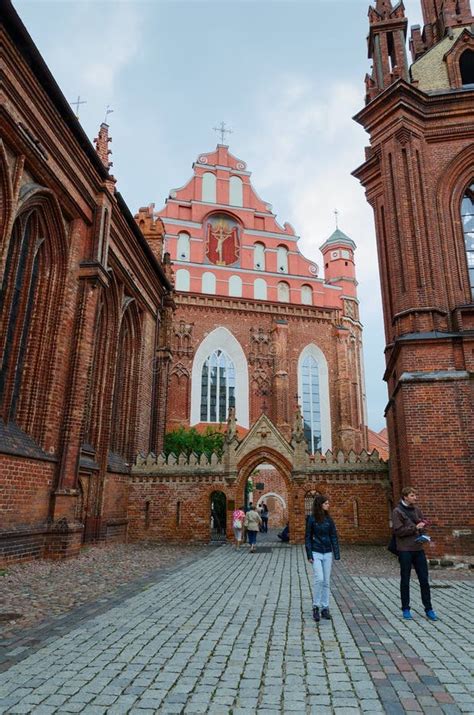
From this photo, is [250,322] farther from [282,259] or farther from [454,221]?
[454,221]

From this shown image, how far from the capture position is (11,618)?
5848 millimetres

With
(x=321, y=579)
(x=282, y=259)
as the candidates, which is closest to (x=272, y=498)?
(x=282, y=259)

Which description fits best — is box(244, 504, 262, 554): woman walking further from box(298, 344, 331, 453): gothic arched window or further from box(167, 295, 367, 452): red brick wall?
box(298, 344, 331, 453): gothic arched window

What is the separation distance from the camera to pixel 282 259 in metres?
33.8

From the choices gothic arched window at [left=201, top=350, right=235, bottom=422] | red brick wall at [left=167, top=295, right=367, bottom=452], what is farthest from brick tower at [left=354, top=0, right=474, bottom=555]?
gothic arched window at [left=201, top=350, right=235, bottom=422]

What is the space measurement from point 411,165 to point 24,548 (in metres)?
13.3

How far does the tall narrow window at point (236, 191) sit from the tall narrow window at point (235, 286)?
5612mm

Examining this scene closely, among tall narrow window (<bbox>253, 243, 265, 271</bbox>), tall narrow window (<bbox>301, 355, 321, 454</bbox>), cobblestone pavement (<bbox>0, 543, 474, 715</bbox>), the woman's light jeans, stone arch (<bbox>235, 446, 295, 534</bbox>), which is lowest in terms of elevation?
cobblestone pavement (<bbox>0, 543, 474, 715</bbox>)

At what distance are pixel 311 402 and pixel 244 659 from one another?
1088 inches

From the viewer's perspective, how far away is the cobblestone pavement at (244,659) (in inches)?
137

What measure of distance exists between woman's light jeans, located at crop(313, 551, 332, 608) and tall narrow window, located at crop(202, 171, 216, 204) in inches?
1191

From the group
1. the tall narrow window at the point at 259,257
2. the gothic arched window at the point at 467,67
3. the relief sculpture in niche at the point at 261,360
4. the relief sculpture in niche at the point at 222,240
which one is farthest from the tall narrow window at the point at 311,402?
the gothic arched window at the point at 467,67

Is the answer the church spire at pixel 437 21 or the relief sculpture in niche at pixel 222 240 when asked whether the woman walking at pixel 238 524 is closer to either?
the church spire at pixel 437 21

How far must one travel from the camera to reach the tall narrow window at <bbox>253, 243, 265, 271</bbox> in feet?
108
